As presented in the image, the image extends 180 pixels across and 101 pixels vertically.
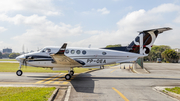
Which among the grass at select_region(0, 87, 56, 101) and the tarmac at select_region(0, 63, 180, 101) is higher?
the grass at select_region(0, 87, 56, 101)

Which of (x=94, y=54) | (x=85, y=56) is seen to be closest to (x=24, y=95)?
(x=85, y=56)

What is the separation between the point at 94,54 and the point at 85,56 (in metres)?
1.22

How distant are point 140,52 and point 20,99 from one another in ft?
51.1

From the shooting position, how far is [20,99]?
278 inches

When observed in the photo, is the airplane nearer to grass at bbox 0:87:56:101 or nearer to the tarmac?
the tarmac

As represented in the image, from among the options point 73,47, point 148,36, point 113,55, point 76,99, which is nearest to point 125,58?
→ point 113,55

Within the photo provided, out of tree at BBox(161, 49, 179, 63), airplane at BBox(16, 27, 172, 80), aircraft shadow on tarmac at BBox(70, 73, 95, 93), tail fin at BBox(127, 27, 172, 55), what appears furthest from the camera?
tree at BBox(161, 49, 179, 63)

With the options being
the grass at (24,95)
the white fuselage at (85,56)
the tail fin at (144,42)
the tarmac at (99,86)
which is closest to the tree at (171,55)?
the tail fin at (144,42)

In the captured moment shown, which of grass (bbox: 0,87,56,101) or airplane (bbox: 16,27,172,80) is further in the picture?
airplane (bbox: 16,27,172,80)

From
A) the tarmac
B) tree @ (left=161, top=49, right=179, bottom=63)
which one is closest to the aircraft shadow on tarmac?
the tarmac

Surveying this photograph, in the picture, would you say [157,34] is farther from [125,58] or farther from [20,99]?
[20,99]

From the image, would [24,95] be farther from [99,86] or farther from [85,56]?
[85,56]

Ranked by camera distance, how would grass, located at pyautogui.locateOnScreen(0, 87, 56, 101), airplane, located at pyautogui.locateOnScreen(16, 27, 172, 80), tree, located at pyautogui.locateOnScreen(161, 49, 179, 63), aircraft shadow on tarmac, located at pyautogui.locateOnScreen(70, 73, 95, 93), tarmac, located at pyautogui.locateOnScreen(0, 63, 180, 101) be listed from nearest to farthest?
1. grass, located at pyautogui.locateOnScreen(0, 87, 56, 101)
2. tarmac, located at pyautogui.locateOnScreen(0, 63, 180, 101)
3. aircraft shadow on tarmac, located at pyautogui.locateOnScreen(70, 73, 95, 93)
4. airplane, located at pyautogui.locateOnScreen(16, 27, 172, 80)
5. tree, located at pyautogui.locateOnScreen(161, 49, 179, 63)

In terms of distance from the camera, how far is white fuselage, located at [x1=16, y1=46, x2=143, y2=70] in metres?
17.1
